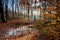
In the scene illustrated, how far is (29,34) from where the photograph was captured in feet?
8.71

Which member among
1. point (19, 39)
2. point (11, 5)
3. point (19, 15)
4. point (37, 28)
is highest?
point (11, 5)

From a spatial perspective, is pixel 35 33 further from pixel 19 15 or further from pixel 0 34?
pixel 0 34

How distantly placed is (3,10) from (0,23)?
0.73 ft

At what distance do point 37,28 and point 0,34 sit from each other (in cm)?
62

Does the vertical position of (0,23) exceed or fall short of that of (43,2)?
it falls short

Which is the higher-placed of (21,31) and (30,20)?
(30,20)

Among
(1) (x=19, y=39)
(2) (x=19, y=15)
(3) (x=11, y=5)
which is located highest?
(3) (x=11, y=5)

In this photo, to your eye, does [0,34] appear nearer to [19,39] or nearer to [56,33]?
[19,39]

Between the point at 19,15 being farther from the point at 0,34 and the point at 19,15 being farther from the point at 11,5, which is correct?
the point at 0,34

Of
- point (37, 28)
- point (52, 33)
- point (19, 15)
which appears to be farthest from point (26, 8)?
point (52, 33)

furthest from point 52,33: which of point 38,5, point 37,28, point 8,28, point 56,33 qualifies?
point 8,28

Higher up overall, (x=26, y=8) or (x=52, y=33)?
(x=26, y=8)

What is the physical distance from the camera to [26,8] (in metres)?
2.71

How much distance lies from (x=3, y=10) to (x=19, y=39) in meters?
0.55
